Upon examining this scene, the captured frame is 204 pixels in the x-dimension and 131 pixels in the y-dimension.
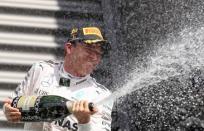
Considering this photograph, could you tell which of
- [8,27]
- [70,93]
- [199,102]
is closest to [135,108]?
[199,102]

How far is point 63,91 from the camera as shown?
5.76 meters

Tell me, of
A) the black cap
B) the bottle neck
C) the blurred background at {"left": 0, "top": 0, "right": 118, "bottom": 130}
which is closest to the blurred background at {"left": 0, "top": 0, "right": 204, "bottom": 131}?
the blurred background at {"left": 0, "top": 0, "right": 118, "bottom": 130}

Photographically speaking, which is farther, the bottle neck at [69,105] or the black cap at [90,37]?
the black cap at [90,37]

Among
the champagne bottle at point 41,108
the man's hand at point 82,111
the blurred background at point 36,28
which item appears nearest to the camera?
the man's hand at point 82,111

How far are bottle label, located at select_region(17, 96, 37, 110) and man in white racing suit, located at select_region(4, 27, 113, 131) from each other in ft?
0.28

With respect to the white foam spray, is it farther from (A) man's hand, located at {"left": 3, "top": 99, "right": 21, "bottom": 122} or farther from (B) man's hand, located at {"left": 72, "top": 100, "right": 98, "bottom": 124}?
(B) man's hand, located at {"left": 72, "top": 100, "right": 98, "bottom": 124}

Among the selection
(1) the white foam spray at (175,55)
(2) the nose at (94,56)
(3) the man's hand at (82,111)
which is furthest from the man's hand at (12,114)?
(1) the white foam spray at (175,55)

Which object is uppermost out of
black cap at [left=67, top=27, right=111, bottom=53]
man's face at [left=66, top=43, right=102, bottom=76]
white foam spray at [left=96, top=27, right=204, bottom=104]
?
black cap at [left=67, top=27, right=111, bottom=53]

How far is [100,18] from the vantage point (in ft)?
30.2

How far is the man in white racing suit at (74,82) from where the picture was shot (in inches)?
220

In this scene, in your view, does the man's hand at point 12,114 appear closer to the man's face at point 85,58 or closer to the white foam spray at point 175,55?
→ the man's face at point 85,58

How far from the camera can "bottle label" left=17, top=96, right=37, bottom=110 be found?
5.44 meters

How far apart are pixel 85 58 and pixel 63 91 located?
365mm

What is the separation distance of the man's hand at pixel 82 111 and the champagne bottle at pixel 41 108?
27 cm
